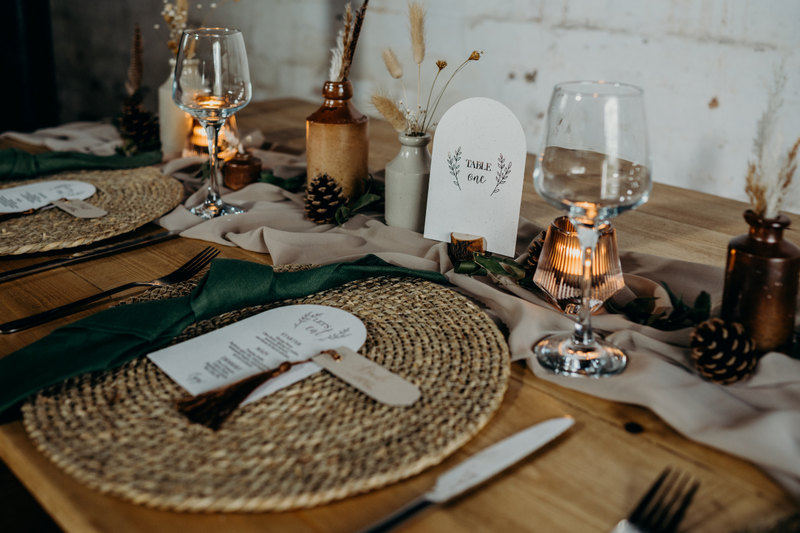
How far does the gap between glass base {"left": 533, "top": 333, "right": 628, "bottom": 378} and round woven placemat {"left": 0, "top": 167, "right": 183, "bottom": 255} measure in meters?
0.67

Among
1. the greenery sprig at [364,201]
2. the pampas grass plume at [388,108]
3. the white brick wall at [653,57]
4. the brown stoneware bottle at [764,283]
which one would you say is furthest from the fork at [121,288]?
the white brick wall at [653,57]

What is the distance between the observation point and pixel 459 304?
0.72 metres

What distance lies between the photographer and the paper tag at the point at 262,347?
1.87ft

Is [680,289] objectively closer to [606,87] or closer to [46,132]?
[606,87]

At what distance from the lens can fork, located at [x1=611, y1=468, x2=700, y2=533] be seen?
426 mm

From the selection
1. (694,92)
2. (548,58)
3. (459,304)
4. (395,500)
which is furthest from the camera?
(548,58)

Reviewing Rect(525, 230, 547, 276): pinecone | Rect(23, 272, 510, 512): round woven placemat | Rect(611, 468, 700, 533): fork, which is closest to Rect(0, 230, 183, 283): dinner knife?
Rect(23, 272, 510, 512): round woven placemat

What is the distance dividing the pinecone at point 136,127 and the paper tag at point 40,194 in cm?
30

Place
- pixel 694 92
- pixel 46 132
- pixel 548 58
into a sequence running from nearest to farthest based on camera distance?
pixel 46 132, pixel 694 92, pixel 548 58

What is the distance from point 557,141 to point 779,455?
316 millimetres

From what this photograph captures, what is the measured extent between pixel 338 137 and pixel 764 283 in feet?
2.20

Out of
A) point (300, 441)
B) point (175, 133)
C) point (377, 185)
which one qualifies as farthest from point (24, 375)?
point (175, 133)

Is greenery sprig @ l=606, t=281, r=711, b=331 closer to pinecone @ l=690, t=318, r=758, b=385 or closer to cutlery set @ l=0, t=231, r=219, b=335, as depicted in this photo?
pinecone @ l=690, t=318, r=758, b=385

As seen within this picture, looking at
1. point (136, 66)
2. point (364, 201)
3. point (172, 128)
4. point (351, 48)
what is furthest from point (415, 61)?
point (136, 66)
